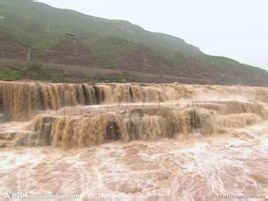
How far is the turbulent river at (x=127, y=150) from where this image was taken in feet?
23.9

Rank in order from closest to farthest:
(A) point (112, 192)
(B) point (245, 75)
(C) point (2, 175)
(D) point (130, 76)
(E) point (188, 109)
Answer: (A) point (112, 192), (C) point (2, 175), (E) point (188, 109), (D) point (130, 76), (B) point (245, 75)

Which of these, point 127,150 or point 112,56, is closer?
point 127,150

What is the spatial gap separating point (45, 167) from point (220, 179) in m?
4.53

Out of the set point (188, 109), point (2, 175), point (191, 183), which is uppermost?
point (188, 109)

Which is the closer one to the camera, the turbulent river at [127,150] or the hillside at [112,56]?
the turbulent river at [127,150]

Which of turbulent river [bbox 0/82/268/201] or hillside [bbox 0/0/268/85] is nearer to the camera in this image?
turbulent river [bbox 0/82/268/201]

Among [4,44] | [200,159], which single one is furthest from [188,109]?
[4,44]

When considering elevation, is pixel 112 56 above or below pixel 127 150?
above

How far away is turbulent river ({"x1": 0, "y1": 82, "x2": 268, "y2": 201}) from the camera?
→ 7297 mm

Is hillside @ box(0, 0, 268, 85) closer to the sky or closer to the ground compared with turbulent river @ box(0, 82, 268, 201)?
closer to the sky

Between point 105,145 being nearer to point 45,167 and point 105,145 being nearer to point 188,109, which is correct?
point 45,167

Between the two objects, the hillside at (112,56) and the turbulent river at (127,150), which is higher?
the hillside at (112,56)

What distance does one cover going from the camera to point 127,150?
34.0 ft

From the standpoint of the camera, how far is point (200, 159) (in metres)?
9.50
